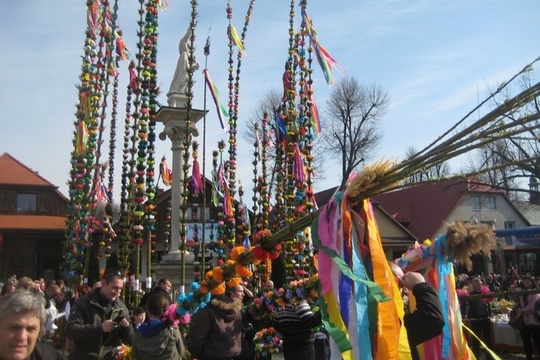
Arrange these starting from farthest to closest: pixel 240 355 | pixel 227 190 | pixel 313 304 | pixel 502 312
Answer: pixel 502 312 < pixel 227 190 < pixel 313 304 < pixel 240 355

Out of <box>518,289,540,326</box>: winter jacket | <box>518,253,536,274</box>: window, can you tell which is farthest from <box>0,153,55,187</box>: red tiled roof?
<box>518,289,540,326</box>: winter jacket

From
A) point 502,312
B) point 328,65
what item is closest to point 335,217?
point 328,65

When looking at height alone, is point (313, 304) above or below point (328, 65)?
below

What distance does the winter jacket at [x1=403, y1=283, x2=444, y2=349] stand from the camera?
10.6 ft

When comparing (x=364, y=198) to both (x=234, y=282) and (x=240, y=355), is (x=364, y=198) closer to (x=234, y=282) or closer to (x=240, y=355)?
(x=234, y=282)

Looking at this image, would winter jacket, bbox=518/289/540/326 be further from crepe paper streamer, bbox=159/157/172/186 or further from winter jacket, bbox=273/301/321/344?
crepe paper streamer, bbox=159/157/172/186

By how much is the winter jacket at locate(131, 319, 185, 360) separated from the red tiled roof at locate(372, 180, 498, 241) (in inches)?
1240

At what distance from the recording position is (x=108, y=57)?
11.9 m

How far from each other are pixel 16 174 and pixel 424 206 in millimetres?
25604

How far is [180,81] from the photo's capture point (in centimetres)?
1320

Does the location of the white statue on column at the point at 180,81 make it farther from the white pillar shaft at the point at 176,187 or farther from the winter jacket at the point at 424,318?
the winter jacket at the point at 424,318

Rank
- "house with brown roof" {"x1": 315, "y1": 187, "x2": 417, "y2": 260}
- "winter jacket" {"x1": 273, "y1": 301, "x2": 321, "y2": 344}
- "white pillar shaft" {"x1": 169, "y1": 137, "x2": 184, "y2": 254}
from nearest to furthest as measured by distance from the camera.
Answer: "winter jacket" {"x1": 273, "y1": 301, "x2": 321, "y2": 344}, "white pillar shaft" {"x1": 169, "y1": 137, "x2": 184, "y2": 254}, "house with brown roof" {"x1": 315, "y1": 187, "x2": 417, "y2": 260}

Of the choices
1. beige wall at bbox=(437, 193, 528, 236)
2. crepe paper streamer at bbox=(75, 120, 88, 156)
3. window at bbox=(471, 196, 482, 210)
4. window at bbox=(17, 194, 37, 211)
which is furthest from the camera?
window at bbox=(471, 196, 482, 210)

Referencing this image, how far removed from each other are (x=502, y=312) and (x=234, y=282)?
1147 cm
